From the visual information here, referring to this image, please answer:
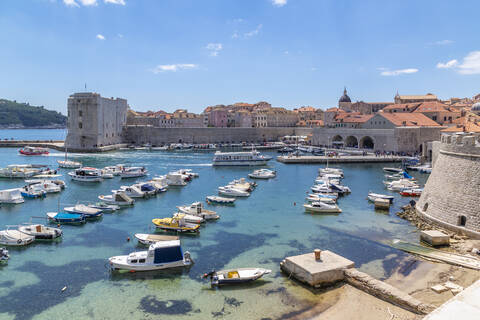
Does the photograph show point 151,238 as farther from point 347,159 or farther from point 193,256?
point 347,159

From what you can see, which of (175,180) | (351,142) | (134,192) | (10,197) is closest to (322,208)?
(134,192)

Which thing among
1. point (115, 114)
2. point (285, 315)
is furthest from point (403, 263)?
point (115, 114)

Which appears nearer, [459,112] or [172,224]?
[172,224]

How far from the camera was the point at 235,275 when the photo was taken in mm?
14406

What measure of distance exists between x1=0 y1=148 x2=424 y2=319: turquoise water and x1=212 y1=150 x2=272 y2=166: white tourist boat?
2062cm

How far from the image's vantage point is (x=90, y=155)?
64562mm

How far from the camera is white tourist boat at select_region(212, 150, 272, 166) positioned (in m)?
52.3

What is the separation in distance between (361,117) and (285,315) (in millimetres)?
66329

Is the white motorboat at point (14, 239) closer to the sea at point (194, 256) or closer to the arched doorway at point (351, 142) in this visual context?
the sea at point (194, 256)

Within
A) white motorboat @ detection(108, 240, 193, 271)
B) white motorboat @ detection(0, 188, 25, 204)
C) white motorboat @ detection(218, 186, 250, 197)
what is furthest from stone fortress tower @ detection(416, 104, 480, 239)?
white motorboat @ detection(0, 188, 25, 204)

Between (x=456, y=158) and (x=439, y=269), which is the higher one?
(x=456, y=158)

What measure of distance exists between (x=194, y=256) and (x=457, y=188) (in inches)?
520

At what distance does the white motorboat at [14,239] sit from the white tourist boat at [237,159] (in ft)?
112

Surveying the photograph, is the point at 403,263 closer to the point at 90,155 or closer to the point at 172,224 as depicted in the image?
the point at 172,224
